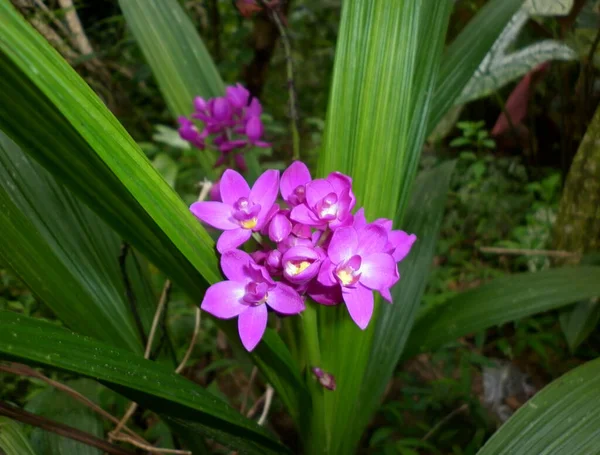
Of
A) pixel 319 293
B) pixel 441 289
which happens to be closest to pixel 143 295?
pixel 319 293

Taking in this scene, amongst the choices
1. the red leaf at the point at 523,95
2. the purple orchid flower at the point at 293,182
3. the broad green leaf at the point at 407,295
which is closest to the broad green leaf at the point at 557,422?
the broad green leaf at the point at 407,295

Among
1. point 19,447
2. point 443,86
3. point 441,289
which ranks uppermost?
point 443,86

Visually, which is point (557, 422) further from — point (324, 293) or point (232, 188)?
point (232, 188)

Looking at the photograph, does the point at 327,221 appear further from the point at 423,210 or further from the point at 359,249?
the point at 423,210

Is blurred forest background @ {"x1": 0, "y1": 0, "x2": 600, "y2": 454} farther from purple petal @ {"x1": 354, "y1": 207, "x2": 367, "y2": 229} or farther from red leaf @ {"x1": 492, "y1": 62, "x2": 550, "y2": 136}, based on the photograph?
purple petal @ {"x1": 354, "y1": 207, "x2": 367, "y2": 229}

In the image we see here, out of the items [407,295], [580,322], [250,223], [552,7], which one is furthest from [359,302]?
[552,7]

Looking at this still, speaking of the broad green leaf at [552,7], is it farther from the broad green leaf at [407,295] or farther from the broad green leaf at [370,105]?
the broad green leaf at [370,105]
